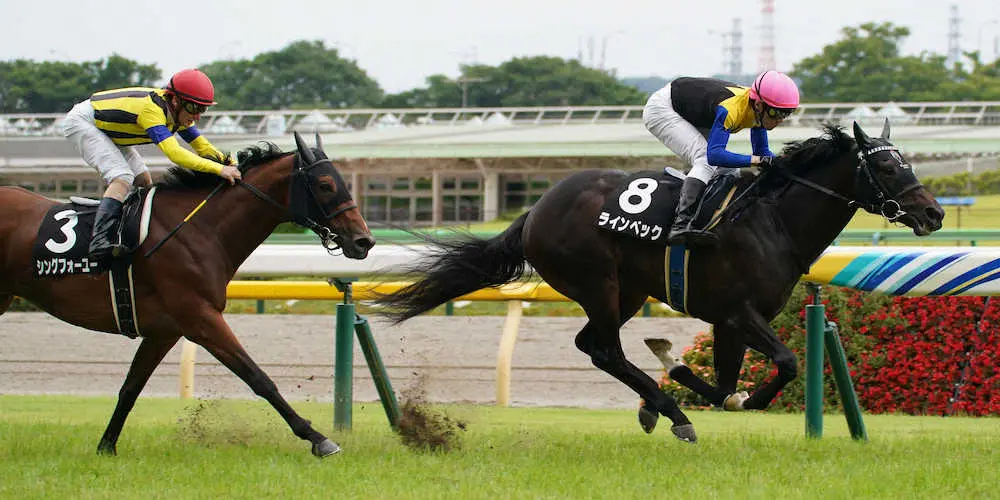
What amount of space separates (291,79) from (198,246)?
71.2 metres

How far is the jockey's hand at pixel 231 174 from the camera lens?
17.4 feet

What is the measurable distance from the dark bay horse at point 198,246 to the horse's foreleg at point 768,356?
5.28ft

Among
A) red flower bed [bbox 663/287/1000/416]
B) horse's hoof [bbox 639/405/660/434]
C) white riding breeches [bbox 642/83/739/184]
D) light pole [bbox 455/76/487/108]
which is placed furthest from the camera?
light pole [bbox 455/76/487/108]

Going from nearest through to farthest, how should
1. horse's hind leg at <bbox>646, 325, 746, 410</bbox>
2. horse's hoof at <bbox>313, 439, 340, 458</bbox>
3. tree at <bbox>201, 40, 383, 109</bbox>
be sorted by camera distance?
1. horse's hoof at <bbox>313, 439, 340, 458</bbox>
2. horse's hind leg at <bbox>646, 325, 746, 410</bbox>
3. tree at <bbox>201, 40, 383, 109</bbox>

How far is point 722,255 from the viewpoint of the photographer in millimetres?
5484

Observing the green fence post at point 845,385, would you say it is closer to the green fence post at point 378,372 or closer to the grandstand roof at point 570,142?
the green fence post at point 378,372

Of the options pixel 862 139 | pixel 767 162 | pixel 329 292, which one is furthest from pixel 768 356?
pixel 329 292

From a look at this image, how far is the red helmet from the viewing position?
536cm

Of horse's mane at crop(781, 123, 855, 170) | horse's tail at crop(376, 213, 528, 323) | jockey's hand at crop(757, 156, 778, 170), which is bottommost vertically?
horse's tail at crop(376, 213, 528, 323)

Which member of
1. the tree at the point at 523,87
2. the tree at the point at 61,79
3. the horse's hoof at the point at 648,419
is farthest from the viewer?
the tree at the point at 523,87

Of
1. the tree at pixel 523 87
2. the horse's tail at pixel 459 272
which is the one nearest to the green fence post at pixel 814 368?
the horse's tail at pixel 459 272

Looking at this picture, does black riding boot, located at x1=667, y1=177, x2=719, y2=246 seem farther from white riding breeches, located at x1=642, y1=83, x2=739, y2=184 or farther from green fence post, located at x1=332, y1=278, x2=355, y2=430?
green fence post, located at x1=332, y1=278, x2=355, y2=430

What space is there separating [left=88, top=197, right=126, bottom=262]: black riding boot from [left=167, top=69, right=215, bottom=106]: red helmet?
518mm

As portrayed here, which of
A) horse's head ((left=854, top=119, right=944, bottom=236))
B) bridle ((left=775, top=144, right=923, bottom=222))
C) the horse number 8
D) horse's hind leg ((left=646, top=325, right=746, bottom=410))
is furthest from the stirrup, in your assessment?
horse's head ((left=854, top=119, right=944, bottom=236))
